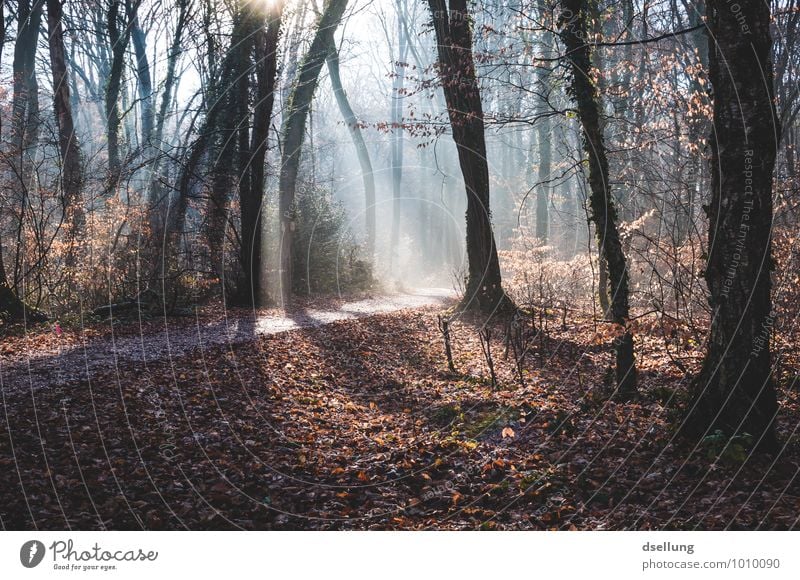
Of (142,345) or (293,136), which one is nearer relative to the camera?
(142,345)

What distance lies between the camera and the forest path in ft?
24.0

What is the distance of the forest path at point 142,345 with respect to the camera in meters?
7.32

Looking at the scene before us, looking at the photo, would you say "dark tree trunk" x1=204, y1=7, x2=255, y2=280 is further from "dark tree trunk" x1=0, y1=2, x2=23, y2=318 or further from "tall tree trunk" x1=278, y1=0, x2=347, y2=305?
"dark tree trunk" x1=0, y1=2, x2=23, y2=318

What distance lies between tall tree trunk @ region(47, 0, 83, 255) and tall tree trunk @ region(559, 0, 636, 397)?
10.4 meters

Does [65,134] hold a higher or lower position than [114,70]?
lower

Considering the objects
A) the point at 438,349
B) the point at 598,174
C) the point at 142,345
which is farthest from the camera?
the point at 438,349

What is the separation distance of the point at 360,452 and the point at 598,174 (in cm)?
431

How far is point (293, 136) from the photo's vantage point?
1925 cm

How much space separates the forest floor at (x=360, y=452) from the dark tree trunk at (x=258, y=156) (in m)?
5.94

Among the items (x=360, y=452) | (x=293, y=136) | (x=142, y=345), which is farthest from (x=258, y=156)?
(x=360, y=452)

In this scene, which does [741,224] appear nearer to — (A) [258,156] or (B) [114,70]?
(A) [258,156]

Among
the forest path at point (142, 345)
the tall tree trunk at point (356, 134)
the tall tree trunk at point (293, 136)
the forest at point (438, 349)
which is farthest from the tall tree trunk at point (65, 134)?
the tall tree trunk at point (356, 134)

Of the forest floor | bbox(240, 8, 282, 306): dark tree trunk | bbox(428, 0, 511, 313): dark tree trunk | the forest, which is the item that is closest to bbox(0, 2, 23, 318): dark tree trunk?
the forest

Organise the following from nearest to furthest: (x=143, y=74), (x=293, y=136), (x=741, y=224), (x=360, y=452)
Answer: (x=741, y=224) → (x=360, y=452) → (x=293, y=136) → (x=143, y=74)
